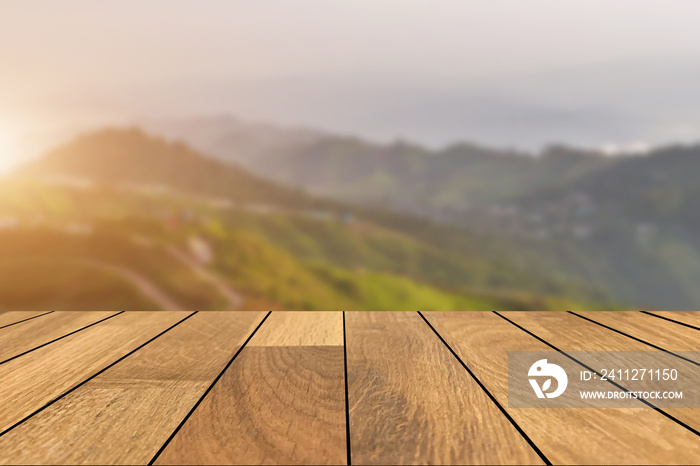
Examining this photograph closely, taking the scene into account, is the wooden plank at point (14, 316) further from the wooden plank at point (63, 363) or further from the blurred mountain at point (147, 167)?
the blurred mountain at point (147, 167)

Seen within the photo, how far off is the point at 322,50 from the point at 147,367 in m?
1.38

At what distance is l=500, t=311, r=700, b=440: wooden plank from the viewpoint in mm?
942

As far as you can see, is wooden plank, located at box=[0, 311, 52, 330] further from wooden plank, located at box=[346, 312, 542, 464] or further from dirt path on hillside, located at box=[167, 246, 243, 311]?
wooden plank, located at box=[346, 312, 542, 464]

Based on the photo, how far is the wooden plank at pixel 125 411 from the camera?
1.67 feet

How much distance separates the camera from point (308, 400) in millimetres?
641

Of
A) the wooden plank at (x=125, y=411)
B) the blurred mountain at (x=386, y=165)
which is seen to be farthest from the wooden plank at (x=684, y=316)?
the wooden plank at (x=125, y=411)

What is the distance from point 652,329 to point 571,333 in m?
0.25

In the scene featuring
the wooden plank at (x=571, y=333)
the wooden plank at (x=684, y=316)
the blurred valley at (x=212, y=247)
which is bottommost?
the wooden plank at (x=684, y=316)

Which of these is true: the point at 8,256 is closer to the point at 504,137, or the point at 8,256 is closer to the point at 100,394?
the point at 100,394

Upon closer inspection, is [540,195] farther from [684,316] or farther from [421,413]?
[421,413]

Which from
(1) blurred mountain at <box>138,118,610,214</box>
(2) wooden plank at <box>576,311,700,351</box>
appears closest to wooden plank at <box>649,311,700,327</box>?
(2) wooden plank at <box>576,311,700,351</box>

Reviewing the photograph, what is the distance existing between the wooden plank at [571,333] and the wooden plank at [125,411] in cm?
70

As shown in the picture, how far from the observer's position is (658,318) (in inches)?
50.4

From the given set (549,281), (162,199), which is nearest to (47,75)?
(162,199)
